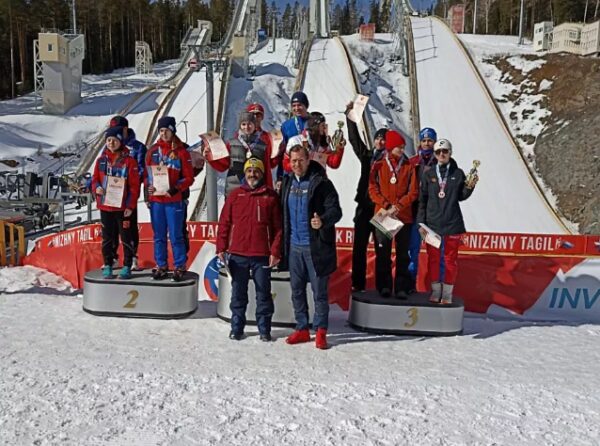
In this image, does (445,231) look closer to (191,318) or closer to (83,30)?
(191,318)

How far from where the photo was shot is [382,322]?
5207mm

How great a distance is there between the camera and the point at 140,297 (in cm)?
541

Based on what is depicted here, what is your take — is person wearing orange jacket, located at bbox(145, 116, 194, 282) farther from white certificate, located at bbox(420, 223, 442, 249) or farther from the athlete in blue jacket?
white certificate, located at bbox(420, 223, 442, 249)

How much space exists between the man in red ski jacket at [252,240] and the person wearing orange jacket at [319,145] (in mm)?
386

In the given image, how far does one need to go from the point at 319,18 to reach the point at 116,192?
128 ft

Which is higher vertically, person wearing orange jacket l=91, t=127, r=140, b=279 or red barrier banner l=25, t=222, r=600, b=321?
person wearing orange jacket l=91, t=127, r=140, b=279

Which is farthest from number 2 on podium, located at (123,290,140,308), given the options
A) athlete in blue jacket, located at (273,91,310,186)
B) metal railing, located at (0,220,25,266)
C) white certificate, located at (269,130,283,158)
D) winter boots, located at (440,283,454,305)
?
winter boots, located at (440,283,454,305)

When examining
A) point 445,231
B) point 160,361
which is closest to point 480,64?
point 445,231

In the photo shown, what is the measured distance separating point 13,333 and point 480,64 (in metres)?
30.5

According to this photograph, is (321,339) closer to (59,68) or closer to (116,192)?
(116,192)

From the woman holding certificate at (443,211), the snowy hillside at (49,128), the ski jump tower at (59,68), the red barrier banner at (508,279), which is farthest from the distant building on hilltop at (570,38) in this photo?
the woman holding certificate at (443,211)

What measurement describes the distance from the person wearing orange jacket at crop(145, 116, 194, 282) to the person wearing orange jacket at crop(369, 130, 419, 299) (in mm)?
1855

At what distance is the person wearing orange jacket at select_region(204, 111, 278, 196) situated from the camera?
5.21 metres

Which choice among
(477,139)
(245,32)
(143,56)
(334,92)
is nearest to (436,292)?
(477,139)
